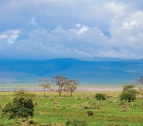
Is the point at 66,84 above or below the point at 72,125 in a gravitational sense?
above

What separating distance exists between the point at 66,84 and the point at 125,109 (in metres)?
53.1

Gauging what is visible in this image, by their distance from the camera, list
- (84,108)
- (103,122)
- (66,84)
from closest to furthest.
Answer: (103,122), (84,108), (66,84)

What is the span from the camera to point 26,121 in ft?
110

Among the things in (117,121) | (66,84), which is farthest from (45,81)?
(117,121)

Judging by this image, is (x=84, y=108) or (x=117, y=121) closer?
(x=117, y=121)

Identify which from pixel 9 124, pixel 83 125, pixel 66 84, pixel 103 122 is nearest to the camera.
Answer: pixel 83 125

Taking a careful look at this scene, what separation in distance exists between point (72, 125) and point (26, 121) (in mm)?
5239

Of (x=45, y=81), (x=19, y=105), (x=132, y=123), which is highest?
(x=45, y=81)

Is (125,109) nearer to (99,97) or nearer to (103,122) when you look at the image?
(103,122)

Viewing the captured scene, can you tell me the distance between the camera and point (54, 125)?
34562 millimetres

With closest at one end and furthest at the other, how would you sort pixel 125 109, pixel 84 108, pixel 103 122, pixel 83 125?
pixel 83 125, pixel 103 122, pixel 125 109, pixel 84 108

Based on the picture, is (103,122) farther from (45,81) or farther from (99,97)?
(45,81)

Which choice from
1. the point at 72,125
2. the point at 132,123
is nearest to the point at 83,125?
the point at 72,125

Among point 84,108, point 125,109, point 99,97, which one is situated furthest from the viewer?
point 99,97
